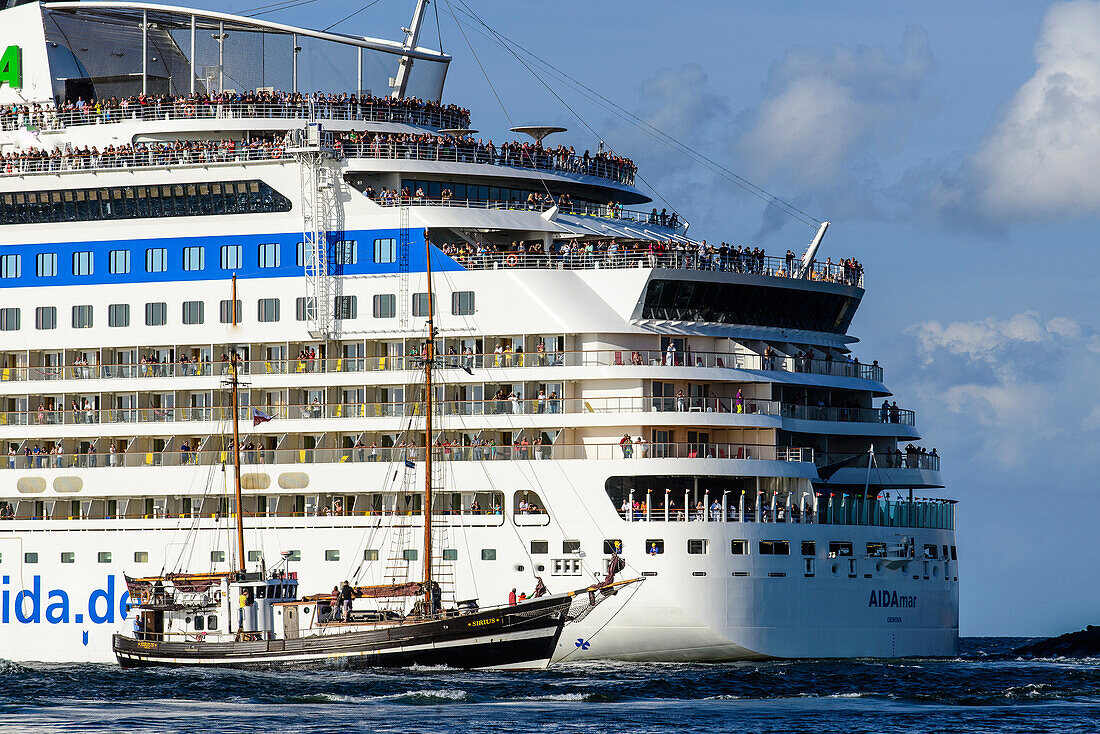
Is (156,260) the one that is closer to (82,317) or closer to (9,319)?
(82,317)

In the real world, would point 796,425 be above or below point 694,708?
above

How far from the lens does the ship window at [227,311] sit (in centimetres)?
5981

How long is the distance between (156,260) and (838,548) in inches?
868

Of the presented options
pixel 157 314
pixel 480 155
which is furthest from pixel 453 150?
pixel 157 314

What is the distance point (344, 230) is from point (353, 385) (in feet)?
15.2

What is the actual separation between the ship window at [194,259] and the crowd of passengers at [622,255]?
24.6 ft

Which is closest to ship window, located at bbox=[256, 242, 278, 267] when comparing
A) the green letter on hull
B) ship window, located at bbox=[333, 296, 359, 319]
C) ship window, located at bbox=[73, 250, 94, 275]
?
ship window, located at bbox=[333, 296, 359, 319]

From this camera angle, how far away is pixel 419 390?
57.5 meters

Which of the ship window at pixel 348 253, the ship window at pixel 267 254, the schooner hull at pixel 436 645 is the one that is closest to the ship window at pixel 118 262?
the ship window at pixel 267 254

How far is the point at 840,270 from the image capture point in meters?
61.8

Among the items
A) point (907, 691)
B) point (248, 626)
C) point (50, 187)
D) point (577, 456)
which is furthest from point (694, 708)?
point (50, 187)

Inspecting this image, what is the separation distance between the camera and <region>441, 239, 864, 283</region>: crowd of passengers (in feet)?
188

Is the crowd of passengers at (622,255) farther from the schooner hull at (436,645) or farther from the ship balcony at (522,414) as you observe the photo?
the schooner hull at (436,645)

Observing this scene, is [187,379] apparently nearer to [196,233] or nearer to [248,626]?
[196,233]
